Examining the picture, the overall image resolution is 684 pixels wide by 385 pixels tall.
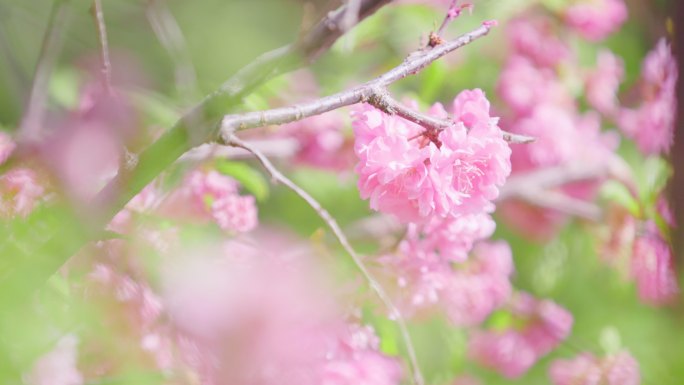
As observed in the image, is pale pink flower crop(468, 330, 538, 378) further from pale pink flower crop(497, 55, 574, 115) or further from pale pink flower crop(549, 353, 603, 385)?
pale pink flower crop(497, 55, 574, 115)

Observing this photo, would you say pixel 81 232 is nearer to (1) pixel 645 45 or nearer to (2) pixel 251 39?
(2) pixel 251 39

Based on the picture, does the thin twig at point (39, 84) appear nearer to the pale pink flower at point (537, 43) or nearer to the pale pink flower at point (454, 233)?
the pale pink flower at point (454, 233)

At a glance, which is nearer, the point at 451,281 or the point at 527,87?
the point at 451,281

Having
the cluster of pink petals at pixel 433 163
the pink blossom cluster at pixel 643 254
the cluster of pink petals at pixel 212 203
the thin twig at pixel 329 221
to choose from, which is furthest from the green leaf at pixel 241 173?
the pink blossom cluster at pixel 643 254

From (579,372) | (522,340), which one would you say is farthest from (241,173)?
(522,340)

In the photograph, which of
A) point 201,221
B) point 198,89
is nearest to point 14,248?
point 201,221

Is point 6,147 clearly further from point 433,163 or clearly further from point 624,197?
point 624,197

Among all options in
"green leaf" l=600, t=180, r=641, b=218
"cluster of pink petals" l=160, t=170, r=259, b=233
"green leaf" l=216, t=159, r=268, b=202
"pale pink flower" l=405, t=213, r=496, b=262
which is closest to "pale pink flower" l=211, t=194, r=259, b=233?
"cluster of pink petals" l=160, t=170, r=259, b=233
